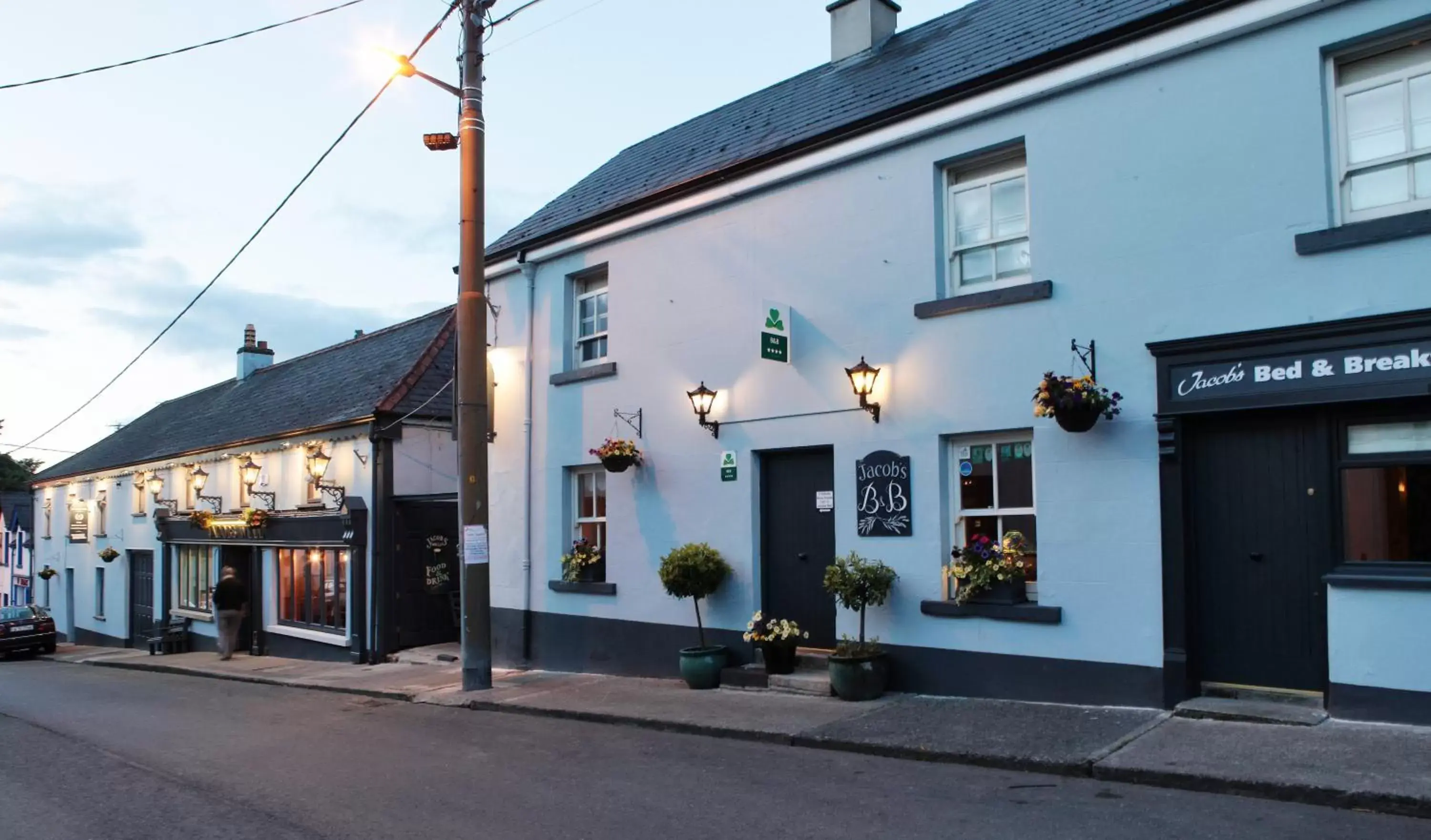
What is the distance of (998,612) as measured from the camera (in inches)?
372

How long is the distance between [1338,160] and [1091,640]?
419 cm

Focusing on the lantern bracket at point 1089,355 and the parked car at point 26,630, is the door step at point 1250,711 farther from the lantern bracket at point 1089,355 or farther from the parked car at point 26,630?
the parked car at point 26,630

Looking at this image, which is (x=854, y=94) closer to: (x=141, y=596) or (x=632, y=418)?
(x=632, y=418)

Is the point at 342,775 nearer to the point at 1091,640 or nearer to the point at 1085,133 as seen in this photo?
the point at 1091,640

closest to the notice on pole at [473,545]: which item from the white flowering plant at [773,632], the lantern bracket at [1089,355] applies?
the white flowering plant at [773,632]

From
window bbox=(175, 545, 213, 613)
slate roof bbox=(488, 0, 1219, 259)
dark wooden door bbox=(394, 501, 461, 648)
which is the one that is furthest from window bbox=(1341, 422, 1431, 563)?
window bbox=(175, 545, 213, 613)

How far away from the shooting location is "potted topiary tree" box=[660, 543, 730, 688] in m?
11.4

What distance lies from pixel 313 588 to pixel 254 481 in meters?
3.45

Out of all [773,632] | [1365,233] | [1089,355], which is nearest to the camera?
[1365,233]

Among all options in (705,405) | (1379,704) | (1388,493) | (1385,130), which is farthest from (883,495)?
(1385,130)

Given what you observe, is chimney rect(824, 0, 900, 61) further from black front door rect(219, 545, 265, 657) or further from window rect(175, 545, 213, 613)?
window rect(175, 545, 213, 613)

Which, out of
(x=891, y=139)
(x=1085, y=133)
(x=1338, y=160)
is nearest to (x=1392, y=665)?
(x=1338, y=160)

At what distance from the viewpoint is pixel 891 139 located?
1050 centimetres

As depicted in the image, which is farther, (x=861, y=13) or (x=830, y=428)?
(x=861, y=13)
